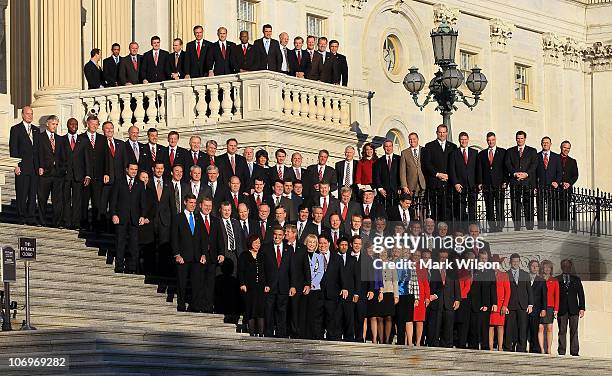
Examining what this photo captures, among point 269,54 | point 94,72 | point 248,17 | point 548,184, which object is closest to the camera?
point 548,184

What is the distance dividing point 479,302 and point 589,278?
3913 mm

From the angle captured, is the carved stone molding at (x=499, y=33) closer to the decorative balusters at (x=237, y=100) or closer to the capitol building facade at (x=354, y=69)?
the capitol building facade at (x=354, y=69)

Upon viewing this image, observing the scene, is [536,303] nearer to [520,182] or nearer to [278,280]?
[520,182]

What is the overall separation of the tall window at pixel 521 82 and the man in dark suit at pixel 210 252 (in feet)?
106

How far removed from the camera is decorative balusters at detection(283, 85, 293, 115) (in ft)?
119

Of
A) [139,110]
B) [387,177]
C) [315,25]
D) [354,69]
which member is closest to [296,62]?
[139,110]

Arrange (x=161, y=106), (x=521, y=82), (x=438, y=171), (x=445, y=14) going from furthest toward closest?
(x=521, y=82) < (x=445, y=14) < (x=161, y=106) < (x=438, y=171)

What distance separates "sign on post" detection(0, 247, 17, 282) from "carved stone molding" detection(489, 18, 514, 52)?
35382 millimetres

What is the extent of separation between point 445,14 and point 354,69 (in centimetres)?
490

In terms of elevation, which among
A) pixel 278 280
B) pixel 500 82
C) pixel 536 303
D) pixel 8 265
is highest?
pixel 500 82

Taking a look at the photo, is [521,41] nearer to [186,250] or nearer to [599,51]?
[599,51]

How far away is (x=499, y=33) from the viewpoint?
6012 centimetres

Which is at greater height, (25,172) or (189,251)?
(25,172)

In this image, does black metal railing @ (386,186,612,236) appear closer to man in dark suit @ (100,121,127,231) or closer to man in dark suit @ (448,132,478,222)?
man in dark suit @ (448,132,478,222)
